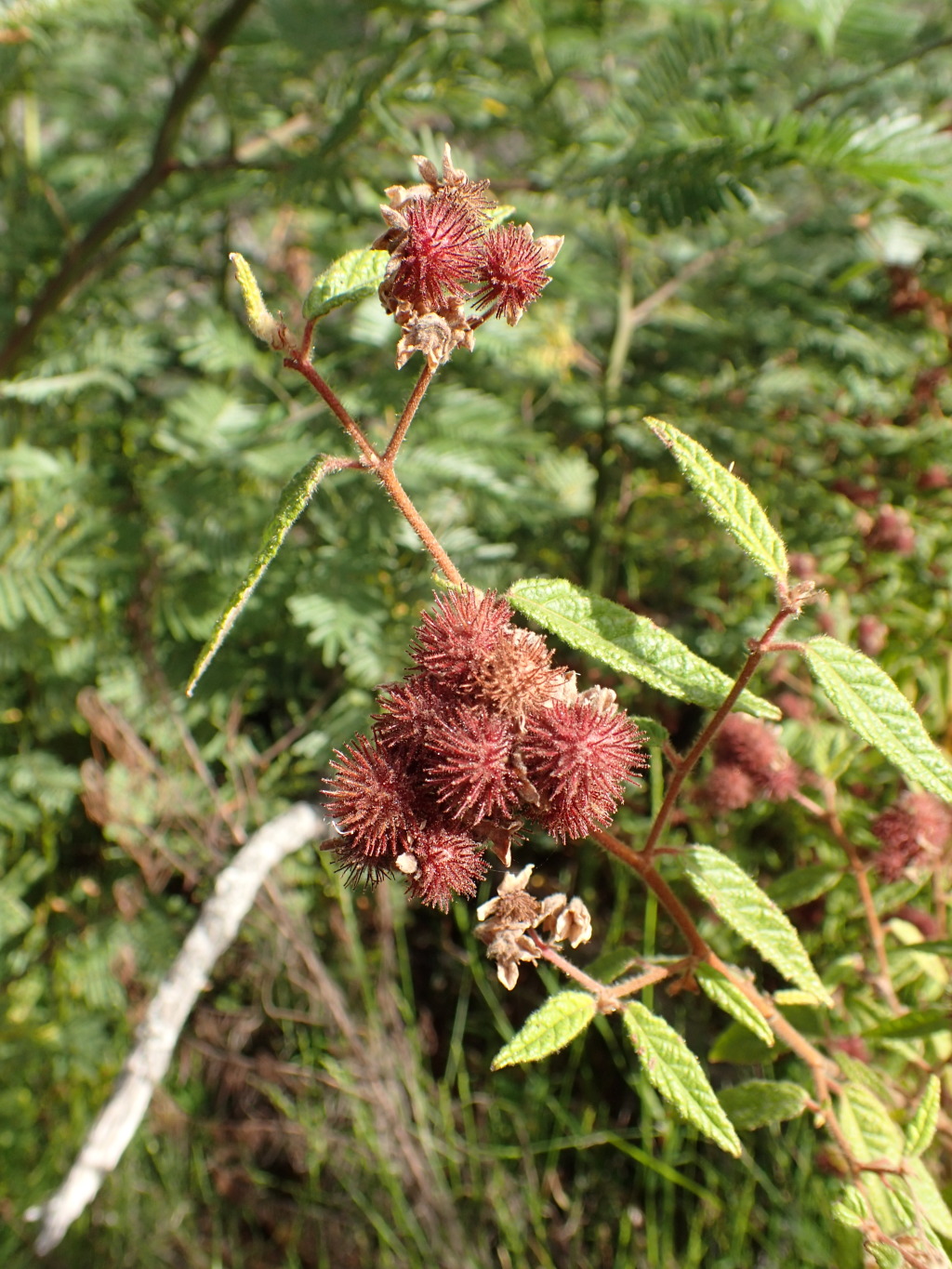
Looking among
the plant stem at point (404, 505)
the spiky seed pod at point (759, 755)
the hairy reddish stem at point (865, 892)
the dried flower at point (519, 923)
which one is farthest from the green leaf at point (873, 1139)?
the plant stem at point (404, 505)

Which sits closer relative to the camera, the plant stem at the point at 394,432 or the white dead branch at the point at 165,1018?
the plant stem at the point at 394,432

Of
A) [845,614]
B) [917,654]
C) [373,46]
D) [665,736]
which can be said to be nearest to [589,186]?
[373,46]

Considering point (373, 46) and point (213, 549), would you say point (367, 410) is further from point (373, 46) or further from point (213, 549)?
point (373, 46)

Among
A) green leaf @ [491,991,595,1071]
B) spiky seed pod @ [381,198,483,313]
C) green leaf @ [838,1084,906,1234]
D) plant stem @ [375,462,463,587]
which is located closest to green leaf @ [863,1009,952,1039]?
green leaf @ [838,1084,906,1234]

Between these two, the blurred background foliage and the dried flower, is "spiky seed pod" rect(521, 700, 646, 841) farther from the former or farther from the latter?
the blurred background foliage

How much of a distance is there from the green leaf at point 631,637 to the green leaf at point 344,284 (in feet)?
0.77

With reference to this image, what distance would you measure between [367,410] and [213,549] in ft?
1.15

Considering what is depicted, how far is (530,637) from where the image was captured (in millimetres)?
694

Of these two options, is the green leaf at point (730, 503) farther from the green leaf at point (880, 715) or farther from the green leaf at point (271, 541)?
the green leaf at point (271, 541)

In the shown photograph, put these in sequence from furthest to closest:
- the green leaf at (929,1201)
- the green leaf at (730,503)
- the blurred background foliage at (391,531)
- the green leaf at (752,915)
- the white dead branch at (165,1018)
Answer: the blurred background foliage at (391,531) < the white dead branch at (165,1018) < the green leaf at (929,1201) < the green leaf at (752,915) < the green leaf at (730,503)

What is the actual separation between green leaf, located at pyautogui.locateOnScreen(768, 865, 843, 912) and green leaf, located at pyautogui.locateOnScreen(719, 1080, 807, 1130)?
245 millimetres

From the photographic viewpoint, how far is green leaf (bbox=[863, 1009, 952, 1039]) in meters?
1.01

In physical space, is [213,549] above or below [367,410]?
below

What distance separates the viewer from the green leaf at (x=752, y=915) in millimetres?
771
